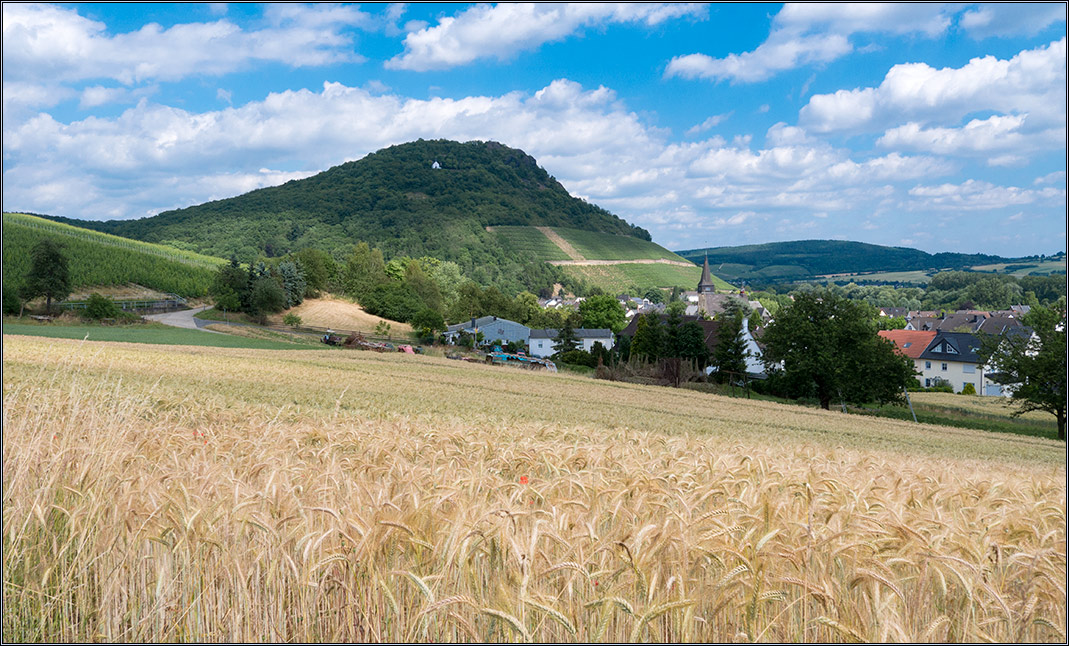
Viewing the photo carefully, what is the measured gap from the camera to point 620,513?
3406mm

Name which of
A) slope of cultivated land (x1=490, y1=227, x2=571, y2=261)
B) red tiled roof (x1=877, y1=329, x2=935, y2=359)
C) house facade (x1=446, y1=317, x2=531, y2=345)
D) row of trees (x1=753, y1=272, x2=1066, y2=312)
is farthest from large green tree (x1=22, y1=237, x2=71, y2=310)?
slope of cultivated land (x1=490, y1=227, x2=571, y2=261)

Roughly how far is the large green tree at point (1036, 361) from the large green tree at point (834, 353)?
5.35m

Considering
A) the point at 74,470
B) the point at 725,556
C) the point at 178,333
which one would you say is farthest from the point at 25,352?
the point at 178,333

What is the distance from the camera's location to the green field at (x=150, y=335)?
46781 mm

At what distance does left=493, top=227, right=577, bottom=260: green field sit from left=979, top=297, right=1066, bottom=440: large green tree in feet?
463

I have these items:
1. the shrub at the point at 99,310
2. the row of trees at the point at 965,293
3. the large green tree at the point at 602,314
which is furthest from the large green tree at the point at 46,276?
the row of trees at the point at 965,293

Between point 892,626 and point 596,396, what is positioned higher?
point 892,626

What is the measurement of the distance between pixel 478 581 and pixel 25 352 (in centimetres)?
2637

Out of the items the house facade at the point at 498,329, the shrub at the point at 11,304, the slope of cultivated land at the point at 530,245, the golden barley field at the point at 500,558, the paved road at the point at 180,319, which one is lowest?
the house facade at the point at 498,329

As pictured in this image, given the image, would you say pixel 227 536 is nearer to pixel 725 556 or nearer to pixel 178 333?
pixel 725 556

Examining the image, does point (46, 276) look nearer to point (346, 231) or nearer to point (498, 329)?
point (498, 329)

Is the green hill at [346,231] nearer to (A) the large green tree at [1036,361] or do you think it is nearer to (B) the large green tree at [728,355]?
(B) the large green tree at [728,355]

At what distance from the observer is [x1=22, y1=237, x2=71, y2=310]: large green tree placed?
61344mm

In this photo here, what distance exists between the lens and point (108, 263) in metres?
80.9
